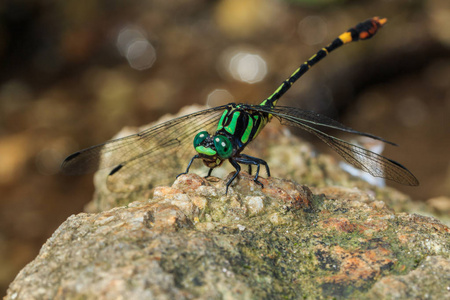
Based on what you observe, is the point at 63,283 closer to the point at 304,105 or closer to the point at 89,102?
the point at 304,105

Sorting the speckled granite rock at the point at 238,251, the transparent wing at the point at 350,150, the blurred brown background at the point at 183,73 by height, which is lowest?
the speckled granite rock at the point at 238,251

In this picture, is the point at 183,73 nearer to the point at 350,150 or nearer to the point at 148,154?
the point at 148,154

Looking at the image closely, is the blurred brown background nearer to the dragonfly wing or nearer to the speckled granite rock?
the dragonfly wing

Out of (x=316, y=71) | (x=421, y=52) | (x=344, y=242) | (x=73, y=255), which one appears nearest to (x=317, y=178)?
(x=344, y=242)

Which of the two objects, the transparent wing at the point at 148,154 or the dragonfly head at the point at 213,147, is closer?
the dragonfly head at the point at 213,147

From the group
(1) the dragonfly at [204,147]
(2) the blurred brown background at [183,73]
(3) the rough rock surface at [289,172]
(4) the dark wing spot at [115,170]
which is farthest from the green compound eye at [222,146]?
(2) the blurred brown background at [183,73]

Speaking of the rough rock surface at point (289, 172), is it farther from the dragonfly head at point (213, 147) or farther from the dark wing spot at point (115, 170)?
the dragonfly head at point (213, 147)

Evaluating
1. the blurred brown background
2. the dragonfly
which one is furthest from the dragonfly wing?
the blurred brown background
